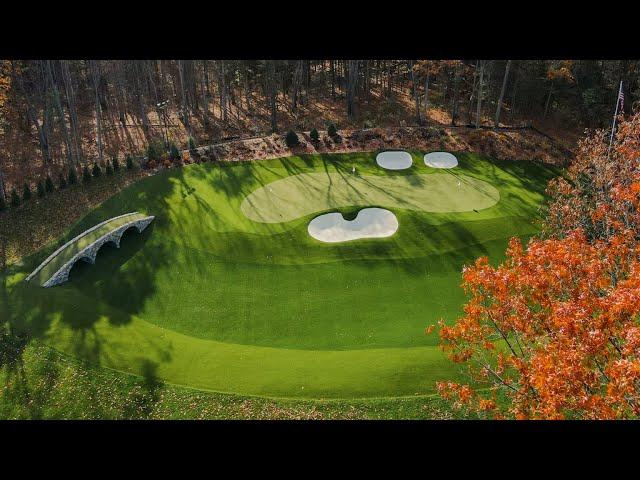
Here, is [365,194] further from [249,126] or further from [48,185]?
[48,185]

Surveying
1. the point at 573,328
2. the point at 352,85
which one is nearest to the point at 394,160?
the point at 352,85

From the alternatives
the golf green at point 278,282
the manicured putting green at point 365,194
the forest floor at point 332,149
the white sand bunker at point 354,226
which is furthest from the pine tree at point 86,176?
the white sand bunker at point 354,226

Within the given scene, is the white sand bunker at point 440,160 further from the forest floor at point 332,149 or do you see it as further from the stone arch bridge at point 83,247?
the stone arch bridge at point 83,247

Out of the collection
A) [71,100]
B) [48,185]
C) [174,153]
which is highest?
[71,100]

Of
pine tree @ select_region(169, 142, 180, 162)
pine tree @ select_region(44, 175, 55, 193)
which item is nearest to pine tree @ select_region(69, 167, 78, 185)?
pine tree @ select_region(44, 175, 55, 193)

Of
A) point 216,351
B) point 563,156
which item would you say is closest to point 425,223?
point 216,351
